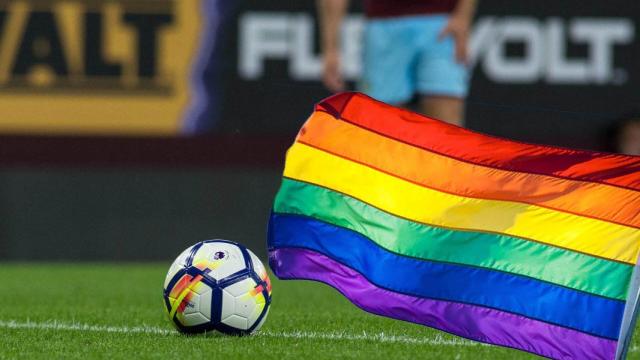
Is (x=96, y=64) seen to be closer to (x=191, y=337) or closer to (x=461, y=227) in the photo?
(x=191, y=337)

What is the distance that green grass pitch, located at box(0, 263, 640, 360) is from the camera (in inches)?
203

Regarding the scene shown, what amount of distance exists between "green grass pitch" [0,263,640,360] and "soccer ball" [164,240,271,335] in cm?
6

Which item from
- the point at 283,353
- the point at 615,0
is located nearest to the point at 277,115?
the point at 615,0

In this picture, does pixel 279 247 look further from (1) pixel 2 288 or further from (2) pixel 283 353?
(1) pixel 2 288

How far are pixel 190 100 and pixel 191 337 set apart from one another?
5552 mm

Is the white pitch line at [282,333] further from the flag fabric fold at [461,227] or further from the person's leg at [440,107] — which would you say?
the person's leg at [440,107]

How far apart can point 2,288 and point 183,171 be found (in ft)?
9.34

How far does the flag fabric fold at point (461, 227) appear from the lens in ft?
15.9

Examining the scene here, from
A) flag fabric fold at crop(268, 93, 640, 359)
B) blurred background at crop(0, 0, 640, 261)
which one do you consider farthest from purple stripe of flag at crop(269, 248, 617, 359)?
blurred background at crop(0, 0, 640, 261)

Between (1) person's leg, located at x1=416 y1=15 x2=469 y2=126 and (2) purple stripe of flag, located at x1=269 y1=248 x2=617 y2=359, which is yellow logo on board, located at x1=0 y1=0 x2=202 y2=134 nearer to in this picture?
(1) person's leg, located at x1=416 y1=15 x2=469 y2=126

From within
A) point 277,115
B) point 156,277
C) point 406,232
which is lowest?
point 156,277

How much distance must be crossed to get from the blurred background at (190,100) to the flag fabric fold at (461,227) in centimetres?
501

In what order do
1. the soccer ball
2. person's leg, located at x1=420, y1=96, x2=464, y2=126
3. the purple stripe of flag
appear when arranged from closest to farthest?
the purple stripe of flag, the soccer ball, person's leg, located at x1=420, y1=96, x2=464, y2=126

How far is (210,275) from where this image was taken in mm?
5527
